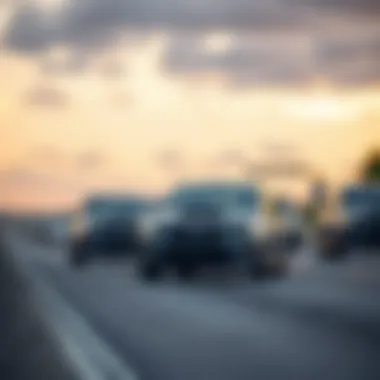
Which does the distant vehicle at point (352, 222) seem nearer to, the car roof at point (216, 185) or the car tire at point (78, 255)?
the car roof at point (216, 185)

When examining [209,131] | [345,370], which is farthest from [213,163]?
[345,370]

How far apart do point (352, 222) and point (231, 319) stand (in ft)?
2.67

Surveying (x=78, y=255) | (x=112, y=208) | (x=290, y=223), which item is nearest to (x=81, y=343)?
(x=78, y=255)

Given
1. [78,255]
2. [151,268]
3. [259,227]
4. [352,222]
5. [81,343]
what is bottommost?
[81,343]

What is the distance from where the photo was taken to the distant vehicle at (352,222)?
12.5m

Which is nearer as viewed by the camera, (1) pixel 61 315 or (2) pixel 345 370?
(2) pixel 345 370

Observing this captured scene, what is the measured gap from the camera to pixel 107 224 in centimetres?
1224

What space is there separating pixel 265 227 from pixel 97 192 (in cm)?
61

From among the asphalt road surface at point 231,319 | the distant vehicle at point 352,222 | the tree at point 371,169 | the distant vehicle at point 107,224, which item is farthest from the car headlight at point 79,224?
the tree at point 371,169

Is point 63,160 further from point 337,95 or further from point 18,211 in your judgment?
point 337,95

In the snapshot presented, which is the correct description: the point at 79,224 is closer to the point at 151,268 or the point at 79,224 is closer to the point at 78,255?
the point at 78,255

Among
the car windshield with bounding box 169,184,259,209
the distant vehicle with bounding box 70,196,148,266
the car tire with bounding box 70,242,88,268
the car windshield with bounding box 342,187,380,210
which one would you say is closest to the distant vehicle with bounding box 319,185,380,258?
the car windshield with bounding box 342,187,380,210

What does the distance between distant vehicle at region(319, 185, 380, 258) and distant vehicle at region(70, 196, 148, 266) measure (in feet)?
2.34

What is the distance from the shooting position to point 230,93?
1238 cm
